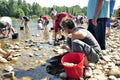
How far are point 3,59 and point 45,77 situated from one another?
1.56 meters

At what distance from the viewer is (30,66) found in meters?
5.18

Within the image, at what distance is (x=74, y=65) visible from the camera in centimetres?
392

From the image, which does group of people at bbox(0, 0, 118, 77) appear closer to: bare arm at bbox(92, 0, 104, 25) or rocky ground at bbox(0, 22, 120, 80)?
bare arm at bbox(92, 0, 104, 25)

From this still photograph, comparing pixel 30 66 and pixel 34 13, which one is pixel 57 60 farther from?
pixel 34 13

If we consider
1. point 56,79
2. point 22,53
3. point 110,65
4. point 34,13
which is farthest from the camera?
point 34,13

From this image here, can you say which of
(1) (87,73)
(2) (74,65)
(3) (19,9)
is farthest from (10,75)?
(3) (19,9)

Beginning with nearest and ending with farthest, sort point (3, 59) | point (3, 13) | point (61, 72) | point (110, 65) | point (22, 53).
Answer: point (61, 72) → point (110, 65) → point (3, 59) → point (22, 53) → point (3, 13)

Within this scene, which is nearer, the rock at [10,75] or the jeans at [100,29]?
the rock at [10,75]

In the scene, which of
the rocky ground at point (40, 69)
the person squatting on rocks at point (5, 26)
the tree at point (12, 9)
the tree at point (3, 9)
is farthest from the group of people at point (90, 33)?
the tree at point (12, 9)

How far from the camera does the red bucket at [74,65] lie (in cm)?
389

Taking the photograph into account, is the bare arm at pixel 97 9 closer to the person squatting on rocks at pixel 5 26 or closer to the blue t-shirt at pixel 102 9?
the blue t-shirt at pixel 102 9

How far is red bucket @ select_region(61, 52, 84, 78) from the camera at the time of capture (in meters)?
3.89

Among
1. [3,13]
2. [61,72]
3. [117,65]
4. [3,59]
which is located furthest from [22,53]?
[3,13]

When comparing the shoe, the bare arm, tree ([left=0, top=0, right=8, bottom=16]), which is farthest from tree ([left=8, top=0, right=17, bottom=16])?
the shoe
